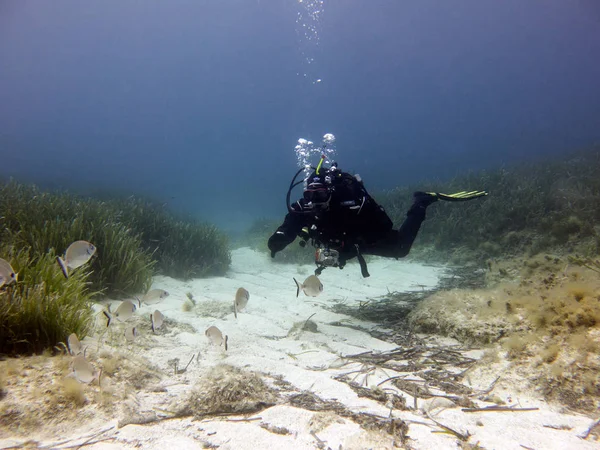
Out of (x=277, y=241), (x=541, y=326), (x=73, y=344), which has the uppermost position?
(x=277, y=241)

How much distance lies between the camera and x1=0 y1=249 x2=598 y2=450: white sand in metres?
1.65

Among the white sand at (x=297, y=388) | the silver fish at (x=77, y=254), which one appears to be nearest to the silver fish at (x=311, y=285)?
the white sand at (x=297, y=388)

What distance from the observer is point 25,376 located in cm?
206

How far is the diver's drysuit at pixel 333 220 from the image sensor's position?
457cm

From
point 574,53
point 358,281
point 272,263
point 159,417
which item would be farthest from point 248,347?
point 574,53

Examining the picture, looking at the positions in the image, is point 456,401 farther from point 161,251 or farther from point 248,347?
point 161,251

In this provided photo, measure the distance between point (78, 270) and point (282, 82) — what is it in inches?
3916

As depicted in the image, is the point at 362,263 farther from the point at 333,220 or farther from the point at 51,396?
the point at 51,396

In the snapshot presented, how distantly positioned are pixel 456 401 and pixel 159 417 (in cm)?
227

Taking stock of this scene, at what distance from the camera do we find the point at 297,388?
252cm

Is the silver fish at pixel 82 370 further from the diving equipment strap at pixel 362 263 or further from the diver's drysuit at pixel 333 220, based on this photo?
the diving equipment strap at pixel 362 263

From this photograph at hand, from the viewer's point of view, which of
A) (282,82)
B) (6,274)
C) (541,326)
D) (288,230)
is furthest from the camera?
(282,82)

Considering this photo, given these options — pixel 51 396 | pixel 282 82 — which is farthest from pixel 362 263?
pixel 282 82

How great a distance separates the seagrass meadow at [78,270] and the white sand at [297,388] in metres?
0.91
